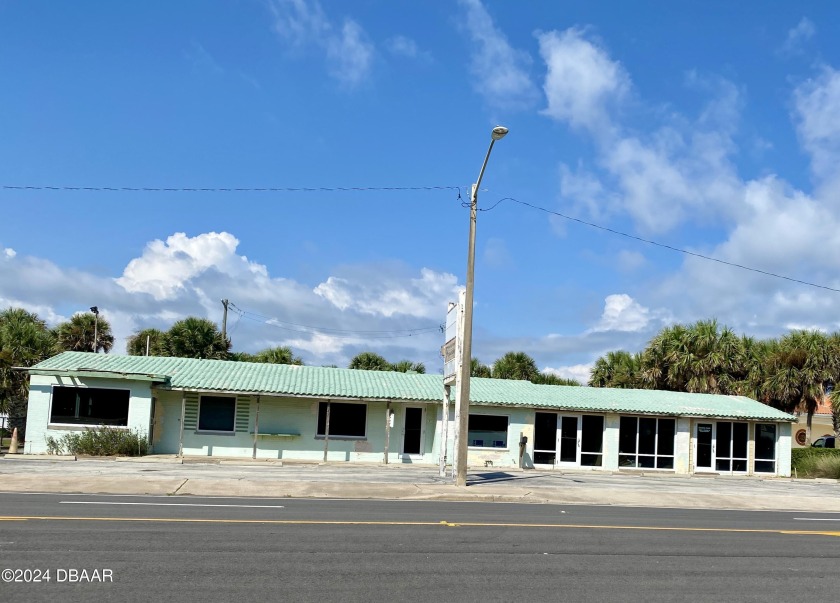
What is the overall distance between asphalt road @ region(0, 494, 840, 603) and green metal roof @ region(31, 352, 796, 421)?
13.5 metres

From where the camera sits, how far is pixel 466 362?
68.8ft

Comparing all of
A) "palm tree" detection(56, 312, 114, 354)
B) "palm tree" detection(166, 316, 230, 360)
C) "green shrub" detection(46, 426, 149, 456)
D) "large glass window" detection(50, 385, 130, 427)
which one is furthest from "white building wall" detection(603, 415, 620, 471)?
"palm tree" detection(56, 312, 114, 354)

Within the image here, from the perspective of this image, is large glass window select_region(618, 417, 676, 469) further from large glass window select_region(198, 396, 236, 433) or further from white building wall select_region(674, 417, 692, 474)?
large glass window select_region(198, 396, 236, 433)

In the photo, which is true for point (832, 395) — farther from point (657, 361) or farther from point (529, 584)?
point (529, 584)

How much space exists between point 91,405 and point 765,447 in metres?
26.0

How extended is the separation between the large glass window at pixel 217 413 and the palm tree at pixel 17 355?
32.8ft

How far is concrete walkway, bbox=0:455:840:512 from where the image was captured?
59.3 feet

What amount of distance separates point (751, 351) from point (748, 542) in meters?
30.6

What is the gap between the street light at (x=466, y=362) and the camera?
20.6 m

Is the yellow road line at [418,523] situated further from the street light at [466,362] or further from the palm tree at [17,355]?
the palm tree at [17,355]

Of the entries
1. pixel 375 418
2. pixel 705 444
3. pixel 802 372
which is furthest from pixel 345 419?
pixel 802 372

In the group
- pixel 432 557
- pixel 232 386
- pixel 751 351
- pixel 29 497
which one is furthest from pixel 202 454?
pixel 751 351

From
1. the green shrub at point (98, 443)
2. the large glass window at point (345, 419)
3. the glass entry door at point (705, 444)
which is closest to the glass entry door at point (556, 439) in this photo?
the glass entry door at point (705, 444)

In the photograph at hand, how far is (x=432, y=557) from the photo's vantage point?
9.88m
